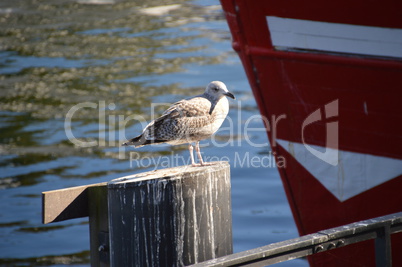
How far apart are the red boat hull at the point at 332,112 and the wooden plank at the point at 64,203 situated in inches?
77.6

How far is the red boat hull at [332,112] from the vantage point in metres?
5.60

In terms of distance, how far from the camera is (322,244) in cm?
382

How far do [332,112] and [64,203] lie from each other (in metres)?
2.35

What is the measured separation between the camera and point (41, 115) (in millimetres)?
13773

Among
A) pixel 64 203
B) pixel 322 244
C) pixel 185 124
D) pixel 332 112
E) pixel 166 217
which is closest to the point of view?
pixel 322 244

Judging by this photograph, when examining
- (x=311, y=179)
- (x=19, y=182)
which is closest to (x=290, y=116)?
(x=311, y=179)

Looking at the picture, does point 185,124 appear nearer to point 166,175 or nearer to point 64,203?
point 64,203

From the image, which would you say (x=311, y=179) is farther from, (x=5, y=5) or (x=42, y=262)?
(x=5, y=5)

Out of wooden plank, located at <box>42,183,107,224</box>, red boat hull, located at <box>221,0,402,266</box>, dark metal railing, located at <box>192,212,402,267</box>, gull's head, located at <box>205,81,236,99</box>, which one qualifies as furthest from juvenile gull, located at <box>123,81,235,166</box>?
dark metal railing, located at <box>192,212,402,267</box>

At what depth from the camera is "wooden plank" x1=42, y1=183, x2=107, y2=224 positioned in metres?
4.77

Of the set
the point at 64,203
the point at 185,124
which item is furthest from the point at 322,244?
the point at 64,203

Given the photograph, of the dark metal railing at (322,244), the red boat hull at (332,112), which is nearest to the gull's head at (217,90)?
the red boat hull at (332,112)

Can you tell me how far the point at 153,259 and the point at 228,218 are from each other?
53 centimetres

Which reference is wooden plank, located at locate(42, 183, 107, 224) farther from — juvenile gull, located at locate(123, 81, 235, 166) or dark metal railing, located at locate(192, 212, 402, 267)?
dark metal railing, located at locate(192, 212, 402, 267)
